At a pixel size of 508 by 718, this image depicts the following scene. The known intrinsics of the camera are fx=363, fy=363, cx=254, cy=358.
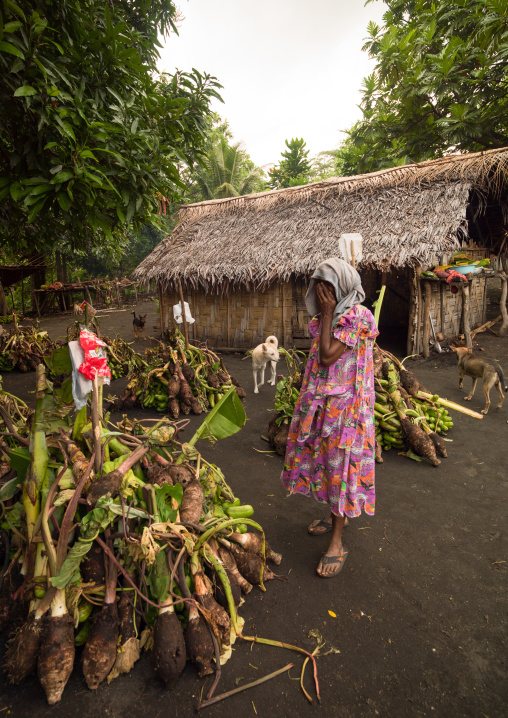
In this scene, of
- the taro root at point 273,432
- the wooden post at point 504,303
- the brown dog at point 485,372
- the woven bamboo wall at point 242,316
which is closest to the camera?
the taro root at point 273,432

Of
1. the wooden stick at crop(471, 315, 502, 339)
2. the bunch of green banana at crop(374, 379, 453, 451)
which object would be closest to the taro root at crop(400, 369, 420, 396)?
the bunch of green banana at crop(374, 379, 453, 451)

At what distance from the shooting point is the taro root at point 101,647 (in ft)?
5.43

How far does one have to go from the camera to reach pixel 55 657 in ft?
5.22

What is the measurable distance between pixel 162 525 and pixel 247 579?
0.77 metres

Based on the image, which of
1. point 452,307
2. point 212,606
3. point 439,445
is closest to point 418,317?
point 452,307

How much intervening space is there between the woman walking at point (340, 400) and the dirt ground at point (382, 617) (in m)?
0.31

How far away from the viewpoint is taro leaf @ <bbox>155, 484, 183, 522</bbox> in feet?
6.50

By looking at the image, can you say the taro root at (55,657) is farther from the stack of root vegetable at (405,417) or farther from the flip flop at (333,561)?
the stack of root vegetable at (405,417)

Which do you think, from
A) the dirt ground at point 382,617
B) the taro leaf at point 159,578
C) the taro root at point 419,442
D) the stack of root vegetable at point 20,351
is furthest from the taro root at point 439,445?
the stack of root vegetable at point 20,351

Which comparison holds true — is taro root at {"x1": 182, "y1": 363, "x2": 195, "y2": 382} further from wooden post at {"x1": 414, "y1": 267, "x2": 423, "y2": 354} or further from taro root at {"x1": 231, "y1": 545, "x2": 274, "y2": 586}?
wooden post at {"x1": 414, "y1": 267, "x2": 423, "y2": 354}

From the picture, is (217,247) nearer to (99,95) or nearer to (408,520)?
(99,95)

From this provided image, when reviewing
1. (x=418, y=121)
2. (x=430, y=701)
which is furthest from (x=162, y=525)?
(x=418, y=121)

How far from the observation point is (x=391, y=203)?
8.80 metres

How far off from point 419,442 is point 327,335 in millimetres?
2304
